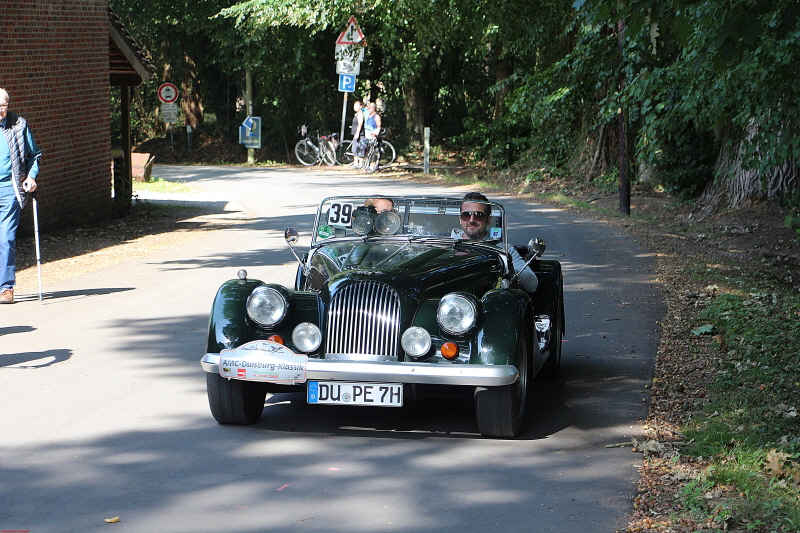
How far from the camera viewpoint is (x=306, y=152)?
3234 cm

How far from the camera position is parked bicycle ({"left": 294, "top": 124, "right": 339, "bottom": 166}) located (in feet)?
103

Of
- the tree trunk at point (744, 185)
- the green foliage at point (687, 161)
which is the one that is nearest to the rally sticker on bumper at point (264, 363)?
the tree trunk at point (744, 185)

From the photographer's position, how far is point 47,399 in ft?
22.1

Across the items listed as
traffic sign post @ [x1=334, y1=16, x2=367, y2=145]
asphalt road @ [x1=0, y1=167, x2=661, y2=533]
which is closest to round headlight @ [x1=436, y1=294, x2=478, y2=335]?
asphalt road @ [x1=0, y1=167, x2=661, y2=533]

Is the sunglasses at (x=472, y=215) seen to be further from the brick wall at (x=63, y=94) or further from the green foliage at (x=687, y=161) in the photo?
the green foliage at (x=687, y=161)

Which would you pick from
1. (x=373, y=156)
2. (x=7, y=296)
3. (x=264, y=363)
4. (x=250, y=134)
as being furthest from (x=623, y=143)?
(x=250, y=134)

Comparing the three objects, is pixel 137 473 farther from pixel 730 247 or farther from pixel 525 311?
pixel 730 247

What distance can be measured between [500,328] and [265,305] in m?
1.44

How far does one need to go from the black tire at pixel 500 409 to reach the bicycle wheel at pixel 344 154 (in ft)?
85.3

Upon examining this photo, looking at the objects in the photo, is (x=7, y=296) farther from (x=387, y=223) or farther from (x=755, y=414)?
(x=755, y=414)

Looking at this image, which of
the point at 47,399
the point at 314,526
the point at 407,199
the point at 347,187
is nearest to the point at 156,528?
the point at 314,526

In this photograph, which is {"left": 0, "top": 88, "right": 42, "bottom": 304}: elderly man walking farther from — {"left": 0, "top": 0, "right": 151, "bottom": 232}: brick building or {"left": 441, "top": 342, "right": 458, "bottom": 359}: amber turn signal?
{"left": 441, "top": 342, "right": 458, "bottom": 359}: amber turn signal

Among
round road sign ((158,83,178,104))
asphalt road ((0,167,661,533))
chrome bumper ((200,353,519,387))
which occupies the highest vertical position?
round road sign ((158,83,178,104))

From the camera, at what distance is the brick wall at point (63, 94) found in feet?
49.2
